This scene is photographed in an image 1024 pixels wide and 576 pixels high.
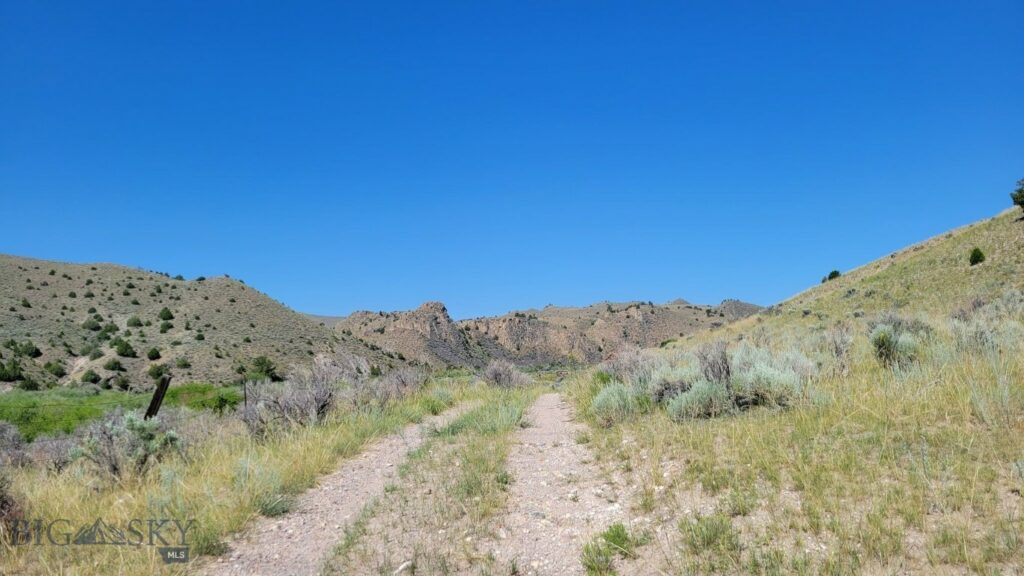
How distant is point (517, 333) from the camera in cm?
7612

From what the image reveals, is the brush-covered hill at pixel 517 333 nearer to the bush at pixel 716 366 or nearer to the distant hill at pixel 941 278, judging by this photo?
the distant hill at pixel 941 278

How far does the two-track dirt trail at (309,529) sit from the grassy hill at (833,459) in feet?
9.24

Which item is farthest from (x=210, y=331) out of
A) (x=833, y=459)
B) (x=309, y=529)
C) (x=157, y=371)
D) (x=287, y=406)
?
(x=833, y=459)

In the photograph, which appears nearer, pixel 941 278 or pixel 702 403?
pixel 702 403

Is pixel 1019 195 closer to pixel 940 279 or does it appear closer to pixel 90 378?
pixel 940 279

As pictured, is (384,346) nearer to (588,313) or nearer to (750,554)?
(588,313)

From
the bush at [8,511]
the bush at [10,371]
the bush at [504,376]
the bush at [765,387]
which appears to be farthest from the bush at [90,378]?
the bush at [765,387]

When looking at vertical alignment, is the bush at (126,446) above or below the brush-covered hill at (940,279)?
below

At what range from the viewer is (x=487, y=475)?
6.55m

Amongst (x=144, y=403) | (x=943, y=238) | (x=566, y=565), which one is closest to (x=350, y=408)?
Answer: (x=566, y=565)

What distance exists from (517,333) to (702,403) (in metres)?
68.5

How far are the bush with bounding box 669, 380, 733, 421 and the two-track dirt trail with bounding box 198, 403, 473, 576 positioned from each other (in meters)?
4.07

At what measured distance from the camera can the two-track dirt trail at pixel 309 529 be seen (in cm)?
Answer: 470

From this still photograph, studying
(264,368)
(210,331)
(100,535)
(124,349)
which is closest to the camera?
(100,535)
